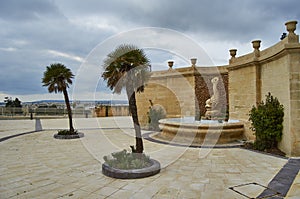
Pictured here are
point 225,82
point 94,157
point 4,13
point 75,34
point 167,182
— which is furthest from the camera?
point 225,82

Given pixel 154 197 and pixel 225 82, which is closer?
pixel 154 197

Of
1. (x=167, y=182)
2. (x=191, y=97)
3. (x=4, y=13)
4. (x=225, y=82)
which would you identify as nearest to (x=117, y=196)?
(x=167, y=182)

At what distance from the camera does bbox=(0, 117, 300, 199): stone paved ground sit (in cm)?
329

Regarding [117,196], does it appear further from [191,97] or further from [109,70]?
[191,97]

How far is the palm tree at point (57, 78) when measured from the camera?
8.40m

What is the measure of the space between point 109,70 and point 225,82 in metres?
A: 8.85

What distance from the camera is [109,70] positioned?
173 inches

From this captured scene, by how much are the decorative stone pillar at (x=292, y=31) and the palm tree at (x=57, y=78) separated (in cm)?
754

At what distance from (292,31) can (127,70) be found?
4406 millimetres

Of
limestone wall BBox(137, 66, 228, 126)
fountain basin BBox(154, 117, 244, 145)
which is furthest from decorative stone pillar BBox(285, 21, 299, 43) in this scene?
limestone wall BBox(137, 66, 228, 126)

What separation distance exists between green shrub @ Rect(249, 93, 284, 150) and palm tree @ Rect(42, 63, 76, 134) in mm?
7028

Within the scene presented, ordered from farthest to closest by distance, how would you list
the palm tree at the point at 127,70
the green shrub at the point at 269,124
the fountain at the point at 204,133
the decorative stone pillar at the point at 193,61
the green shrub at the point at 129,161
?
the decorative stone pillar at the point at 193,61
the fountain at the point at 204,133
the green shrub at the point at 269,124
the palm tree at the point at 127,70
the green shrub at the point at 129,161

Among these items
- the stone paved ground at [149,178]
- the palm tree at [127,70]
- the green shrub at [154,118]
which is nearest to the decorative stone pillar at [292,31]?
the stone paved ground at [149,178]

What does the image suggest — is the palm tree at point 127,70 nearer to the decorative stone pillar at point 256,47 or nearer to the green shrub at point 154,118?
the decorative stone pillar at point 256,47
